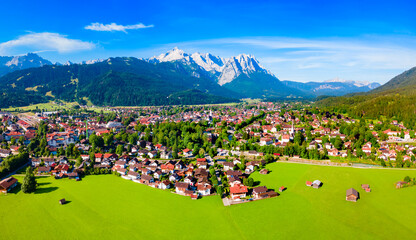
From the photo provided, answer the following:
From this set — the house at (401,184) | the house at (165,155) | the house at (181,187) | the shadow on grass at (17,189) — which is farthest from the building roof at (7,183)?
the house at (401,184)

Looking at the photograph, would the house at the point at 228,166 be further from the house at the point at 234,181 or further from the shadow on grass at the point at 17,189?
the shadow on grass at the point at 17,189

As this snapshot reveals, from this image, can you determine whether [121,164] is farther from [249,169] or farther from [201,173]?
[249,169]

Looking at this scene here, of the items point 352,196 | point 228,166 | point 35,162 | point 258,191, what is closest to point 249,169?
point 228,166

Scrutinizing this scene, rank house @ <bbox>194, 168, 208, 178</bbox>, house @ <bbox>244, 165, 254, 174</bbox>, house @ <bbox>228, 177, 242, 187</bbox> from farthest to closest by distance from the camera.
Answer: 1. house @ <bbox>244, 165, 254, 174</bbox>
2. house @ <bbox>194, 168, 208, 178</bbox>
3. house @ <bbox>228, 177, 242, 187</bbox>

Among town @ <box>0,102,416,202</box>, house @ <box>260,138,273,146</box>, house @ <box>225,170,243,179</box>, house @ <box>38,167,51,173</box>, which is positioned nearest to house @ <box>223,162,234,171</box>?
town @ <box>0,102,416,202</box>

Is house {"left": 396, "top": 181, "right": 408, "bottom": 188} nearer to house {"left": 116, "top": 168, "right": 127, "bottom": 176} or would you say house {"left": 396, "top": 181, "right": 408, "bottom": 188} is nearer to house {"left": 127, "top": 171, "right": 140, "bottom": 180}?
house {"left": 127, "top": 171, "right": 140, "bottom": 180}

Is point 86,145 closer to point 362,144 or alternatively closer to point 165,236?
point 165,236

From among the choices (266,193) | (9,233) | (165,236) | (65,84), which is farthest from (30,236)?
(65,84)

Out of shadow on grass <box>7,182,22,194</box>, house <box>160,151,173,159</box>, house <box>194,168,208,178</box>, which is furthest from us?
house <box>160,151,173,159</box>
